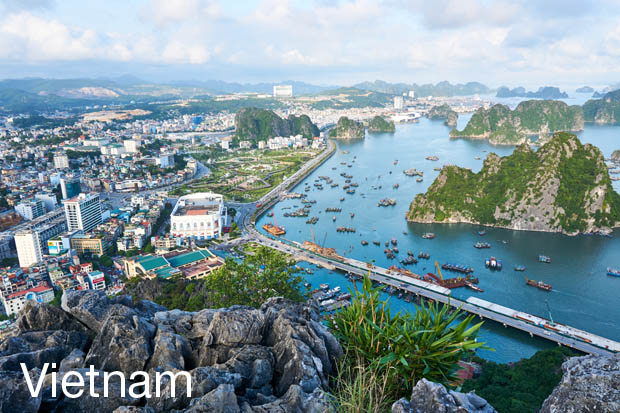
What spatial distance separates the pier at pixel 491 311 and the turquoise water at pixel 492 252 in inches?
11.1

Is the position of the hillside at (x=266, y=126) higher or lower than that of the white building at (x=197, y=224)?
higher

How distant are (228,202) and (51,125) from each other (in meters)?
43.7

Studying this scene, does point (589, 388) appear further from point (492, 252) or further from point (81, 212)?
point (81, 212)

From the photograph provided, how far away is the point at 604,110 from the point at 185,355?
77835 millimetres

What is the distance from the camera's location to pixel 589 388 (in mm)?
1999

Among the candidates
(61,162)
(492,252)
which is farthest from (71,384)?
(61,162)

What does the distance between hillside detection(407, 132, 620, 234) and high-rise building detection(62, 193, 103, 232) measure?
16.2 metres

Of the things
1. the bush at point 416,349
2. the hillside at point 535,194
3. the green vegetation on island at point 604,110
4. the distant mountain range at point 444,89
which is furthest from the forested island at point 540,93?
the bush at point 416,349

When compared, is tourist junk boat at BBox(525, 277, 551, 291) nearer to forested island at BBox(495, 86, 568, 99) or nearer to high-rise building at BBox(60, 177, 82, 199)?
high-rise building at BBox(60, 177, 82, 199)

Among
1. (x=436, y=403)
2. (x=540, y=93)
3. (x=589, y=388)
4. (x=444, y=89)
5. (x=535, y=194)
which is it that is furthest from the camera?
(x=444, y=89)

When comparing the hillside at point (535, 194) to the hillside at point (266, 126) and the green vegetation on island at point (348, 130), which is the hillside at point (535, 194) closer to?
the green vegetation on island at point (348, 130)

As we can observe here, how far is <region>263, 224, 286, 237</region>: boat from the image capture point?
20.4m

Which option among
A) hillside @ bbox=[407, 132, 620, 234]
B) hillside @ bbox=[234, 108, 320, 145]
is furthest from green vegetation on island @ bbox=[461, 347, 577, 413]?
hillside @ bbox=[234, 108, 320, 145]

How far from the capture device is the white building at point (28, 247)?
15.9 metres
